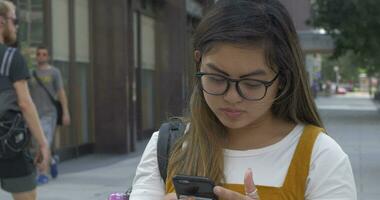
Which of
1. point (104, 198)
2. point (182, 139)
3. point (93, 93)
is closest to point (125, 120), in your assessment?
point (93, 93)

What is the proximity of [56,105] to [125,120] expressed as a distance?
3.88 metres

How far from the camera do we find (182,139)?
2.07m

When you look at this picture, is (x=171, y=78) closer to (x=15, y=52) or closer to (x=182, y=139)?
(x=15, y=52)

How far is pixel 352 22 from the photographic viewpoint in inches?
1041

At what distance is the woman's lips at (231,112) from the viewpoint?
6.26 ft

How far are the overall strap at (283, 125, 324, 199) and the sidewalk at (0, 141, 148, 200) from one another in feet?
20.8

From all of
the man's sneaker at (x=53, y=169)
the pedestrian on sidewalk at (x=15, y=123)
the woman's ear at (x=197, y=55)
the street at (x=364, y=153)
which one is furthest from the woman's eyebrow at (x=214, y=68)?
the man's sneaker at (x=53, y=169)

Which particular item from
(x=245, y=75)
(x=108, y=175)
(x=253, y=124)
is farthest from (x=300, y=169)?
(x=108, y=175)

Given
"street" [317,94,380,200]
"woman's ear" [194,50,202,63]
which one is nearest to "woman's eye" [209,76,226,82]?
"woman's ear" [194,50,202,63]

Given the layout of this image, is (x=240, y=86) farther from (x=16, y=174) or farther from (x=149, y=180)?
(x=16, y=174)

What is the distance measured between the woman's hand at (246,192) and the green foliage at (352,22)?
81.3 feet

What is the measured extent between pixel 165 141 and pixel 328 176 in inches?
19.5

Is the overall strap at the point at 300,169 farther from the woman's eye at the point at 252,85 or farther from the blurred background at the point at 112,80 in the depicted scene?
the blurred background at the point at 112,80

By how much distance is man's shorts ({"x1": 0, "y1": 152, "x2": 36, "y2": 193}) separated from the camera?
13.2 feet
